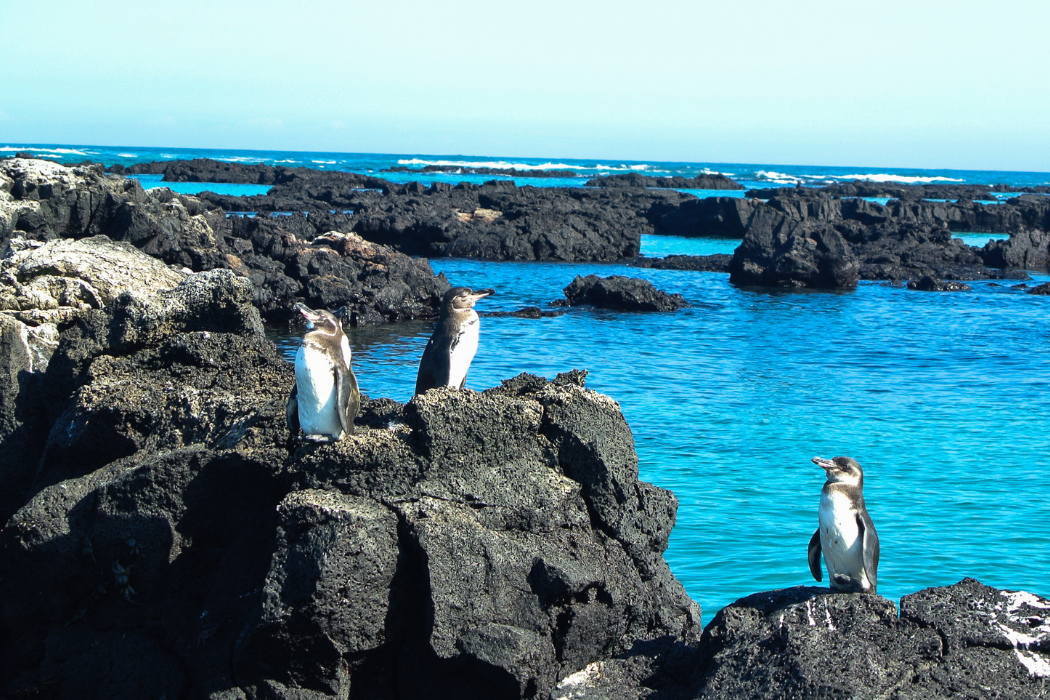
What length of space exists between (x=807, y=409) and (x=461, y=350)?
335 inches

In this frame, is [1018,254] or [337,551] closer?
[337,551]

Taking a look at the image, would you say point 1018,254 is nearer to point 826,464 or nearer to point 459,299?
point 459,299

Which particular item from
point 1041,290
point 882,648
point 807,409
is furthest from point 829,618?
point 1041,290

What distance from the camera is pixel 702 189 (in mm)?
83125

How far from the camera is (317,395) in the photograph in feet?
16.0

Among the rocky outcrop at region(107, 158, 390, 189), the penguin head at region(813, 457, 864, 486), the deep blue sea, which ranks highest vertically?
the rocky outcrop at region(107, 158, 390, 189)

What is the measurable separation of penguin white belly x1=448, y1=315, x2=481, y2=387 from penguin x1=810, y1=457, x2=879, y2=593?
8.69ft

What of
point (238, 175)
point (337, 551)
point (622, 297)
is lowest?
point (622, 297)

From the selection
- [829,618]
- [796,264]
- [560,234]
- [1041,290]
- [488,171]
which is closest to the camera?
[829,618]

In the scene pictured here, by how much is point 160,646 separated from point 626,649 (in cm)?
250

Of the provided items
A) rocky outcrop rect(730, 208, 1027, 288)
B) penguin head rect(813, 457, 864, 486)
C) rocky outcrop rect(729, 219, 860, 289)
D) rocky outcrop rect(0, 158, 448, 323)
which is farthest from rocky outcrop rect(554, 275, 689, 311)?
penguin head rect(813, 457, 864, 486)

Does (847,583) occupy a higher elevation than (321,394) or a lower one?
lower

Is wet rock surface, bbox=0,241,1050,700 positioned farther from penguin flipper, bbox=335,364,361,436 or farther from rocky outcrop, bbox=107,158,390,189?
rocky outcrop, bbox=107,158,390,189

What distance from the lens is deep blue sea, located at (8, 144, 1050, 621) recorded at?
835 centimetres
